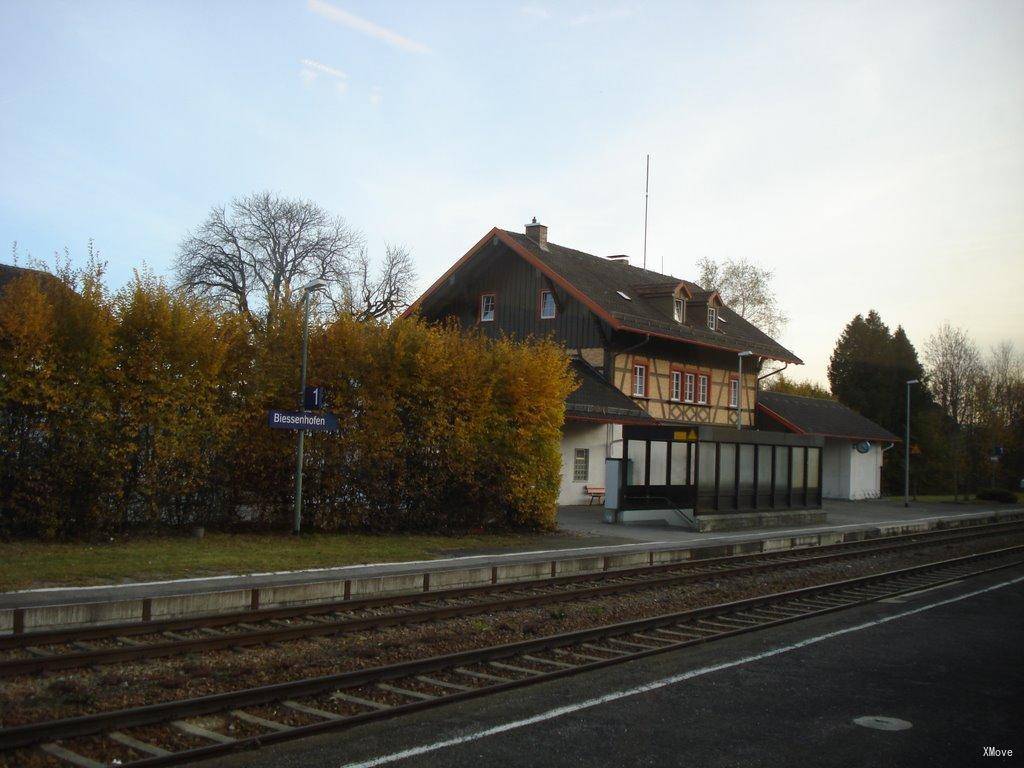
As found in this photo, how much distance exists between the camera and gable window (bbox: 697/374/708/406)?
4025cm

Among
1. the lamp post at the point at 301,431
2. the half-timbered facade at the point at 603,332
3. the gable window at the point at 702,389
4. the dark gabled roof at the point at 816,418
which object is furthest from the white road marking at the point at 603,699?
the dark gabled roof at the point at 816,418

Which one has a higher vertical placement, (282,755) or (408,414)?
(408,414)

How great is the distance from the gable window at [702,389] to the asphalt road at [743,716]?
93.9 ft

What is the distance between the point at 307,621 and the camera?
11805mm

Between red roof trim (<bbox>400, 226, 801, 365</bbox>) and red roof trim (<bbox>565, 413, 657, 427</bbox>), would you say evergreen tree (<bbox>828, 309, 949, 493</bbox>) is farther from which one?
red roof trim (<bbox>565, 413, 657, 427</bbox>)

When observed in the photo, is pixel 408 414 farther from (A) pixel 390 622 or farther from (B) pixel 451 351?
(A) pixel 390 622

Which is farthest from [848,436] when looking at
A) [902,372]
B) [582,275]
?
[902,372]

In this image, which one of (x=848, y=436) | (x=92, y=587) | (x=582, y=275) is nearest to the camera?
(x=92, y=587)

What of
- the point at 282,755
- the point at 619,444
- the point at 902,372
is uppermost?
the point at 902,372

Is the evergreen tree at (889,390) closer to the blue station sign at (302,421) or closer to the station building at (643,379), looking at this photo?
the station building at (643,379)

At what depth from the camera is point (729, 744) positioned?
7250 millimetres

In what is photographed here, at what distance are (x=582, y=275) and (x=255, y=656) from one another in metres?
30.3

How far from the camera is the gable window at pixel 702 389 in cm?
4025

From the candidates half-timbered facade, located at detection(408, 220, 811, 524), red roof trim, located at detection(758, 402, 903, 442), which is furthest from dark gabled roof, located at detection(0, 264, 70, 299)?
red roof trim, located at detection(758, 402, 903, 442)
